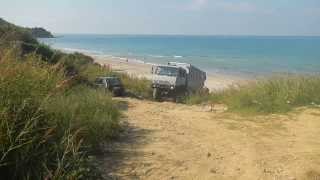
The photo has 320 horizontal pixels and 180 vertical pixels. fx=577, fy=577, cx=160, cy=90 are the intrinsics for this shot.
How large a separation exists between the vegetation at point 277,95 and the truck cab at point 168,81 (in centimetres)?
870

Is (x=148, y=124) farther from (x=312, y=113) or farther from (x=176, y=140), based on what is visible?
(x=312, y=113)

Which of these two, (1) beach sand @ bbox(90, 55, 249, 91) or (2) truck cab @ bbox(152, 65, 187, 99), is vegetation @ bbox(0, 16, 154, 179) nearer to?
(2) truck cab @ bbox(152, 65, 187, 99)

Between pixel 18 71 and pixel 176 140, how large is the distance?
14.3 ft

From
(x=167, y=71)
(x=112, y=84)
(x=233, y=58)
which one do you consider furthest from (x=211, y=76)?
(x=233, y=58)

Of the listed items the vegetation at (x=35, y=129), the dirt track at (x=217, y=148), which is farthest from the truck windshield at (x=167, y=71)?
the vegetation at (x=35, y=129)

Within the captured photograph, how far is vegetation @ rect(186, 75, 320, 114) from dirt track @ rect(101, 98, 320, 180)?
102 centimetres

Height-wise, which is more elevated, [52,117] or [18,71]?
[18,71]

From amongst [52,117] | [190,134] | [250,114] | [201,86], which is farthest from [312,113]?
[201,86]

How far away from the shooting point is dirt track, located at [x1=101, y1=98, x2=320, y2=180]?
27.9 ft

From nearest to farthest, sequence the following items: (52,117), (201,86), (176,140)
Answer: (52,117) < (176,140) < (201,86)

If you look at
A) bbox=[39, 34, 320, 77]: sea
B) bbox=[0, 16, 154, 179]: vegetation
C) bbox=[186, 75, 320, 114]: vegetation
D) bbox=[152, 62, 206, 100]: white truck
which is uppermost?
bbox=[0, 16, 154, 179]: vegetation

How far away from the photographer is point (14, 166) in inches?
249

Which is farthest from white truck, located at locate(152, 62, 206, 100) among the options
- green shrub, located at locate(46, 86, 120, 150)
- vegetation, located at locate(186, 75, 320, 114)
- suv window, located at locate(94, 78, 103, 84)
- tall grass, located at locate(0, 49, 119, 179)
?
tall grass, located at locate(0, 49, 119, 179)

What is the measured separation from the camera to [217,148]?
10211mm
